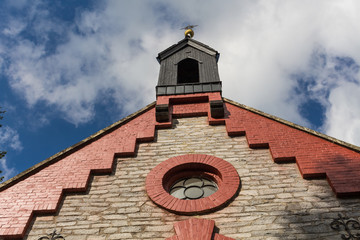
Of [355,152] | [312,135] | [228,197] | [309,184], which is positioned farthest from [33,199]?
[355,152]

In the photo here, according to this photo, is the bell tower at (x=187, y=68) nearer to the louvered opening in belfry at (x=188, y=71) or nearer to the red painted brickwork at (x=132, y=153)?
the louvered opening in belfry at (x=188, y=71)

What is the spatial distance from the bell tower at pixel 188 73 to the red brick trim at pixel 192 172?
1.63m

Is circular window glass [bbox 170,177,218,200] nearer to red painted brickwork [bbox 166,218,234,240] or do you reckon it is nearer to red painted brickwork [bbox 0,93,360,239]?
red painted brickwork [bbox 166,218,234,240]

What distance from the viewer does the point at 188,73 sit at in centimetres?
1157

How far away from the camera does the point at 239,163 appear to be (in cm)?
628

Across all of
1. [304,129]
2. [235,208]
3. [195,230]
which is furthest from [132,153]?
[304,129]

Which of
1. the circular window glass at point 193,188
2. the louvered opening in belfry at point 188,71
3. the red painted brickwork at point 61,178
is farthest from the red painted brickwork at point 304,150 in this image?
the louvered opening in belfry at point 188,71

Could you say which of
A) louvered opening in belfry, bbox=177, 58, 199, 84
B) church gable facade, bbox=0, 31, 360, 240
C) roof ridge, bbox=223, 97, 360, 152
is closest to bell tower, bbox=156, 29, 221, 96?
louvered opening in belfry, bbox=177, 58, 199, 84

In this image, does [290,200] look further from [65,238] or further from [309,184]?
[65,238]

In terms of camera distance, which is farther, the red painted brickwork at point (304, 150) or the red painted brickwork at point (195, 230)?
the red painted brickwork at point (304, 150)

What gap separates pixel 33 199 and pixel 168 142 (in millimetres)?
2885

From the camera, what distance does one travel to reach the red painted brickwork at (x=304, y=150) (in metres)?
5.61

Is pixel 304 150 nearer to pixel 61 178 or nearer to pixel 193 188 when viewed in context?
pixel 193 188

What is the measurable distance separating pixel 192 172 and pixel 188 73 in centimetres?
578
